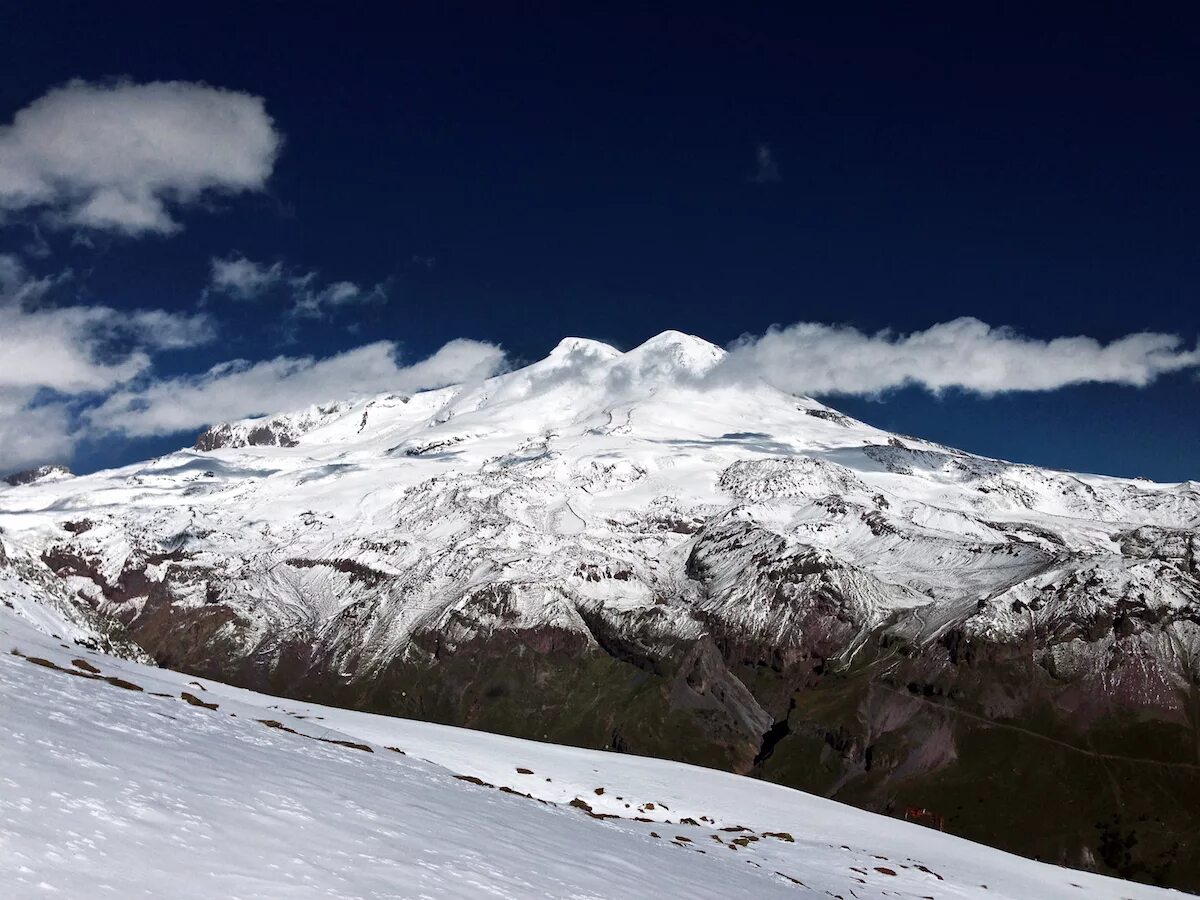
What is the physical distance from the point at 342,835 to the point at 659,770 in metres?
53.8

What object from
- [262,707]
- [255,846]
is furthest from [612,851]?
[262,707]

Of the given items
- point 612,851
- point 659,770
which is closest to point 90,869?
point 612,851

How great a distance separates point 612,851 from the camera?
36875mm

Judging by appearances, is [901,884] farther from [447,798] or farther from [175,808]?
[175,808]

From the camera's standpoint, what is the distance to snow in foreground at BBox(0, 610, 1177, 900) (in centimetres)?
1988

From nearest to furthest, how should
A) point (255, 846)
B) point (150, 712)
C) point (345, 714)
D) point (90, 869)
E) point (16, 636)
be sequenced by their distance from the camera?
1. point (90, 869)
2. point (255, 846)
3. point (150, 712)
4. point (16, 636)
5. point (345, 714)

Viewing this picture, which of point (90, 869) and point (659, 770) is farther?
point (659, 770)

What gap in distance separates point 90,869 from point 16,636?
41133 mm

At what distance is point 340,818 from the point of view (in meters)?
27.0

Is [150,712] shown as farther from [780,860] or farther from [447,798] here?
[780,860]

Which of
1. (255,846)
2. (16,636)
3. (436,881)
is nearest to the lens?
(255,846)

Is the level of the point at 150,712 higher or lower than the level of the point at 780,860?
higher

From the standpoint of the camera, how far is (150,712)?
3659 cm

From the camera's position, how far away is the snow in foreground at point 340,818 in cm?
1988
